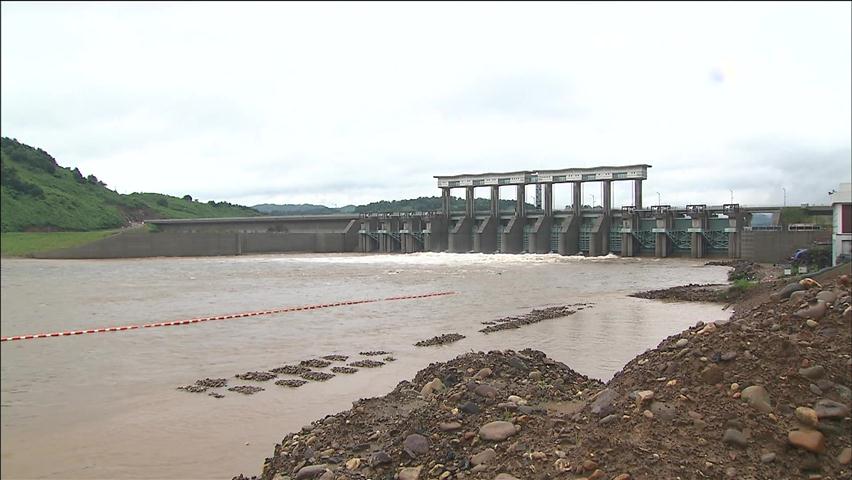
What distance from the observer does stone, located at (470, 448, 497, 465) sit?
16.3 ft

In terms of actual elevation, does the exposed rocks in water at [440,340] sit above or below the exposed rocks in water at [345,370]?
above

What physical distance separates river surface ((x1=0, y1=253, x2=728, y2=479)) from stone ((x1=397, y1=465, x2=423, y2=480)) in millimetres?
2152

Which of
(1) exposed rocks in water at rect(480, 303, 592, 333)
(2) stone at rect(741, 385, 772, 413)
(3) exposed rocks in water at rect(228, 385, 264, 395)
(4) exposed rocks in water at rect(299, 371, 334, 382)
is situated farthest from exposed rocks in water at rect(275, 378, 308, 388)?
(2) stone at rect(741, 385, 772, 413)

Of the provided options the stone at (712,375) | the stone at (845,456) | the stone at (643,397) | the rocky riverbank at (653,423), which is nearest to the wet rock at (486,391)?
the rocky riverbank at (653,423)

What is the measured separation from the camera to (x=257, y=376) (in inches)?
408

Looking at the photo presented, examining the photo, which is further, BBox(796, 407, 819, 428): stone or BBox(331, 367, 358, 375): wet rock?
BBox(331, 367, 358, 375): wet rock

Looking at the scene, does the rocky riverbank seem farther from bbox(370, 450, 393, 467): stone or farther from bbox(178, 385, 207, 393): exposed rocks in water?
bbox(178, 385, 207, 393): exposed rocks in water

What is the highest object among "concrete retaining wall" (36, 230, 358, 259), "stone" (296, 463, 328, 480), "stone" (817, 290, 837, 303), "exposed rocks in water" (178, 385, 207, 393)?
"concrete retaining wall" (36, 230, 358, 259)

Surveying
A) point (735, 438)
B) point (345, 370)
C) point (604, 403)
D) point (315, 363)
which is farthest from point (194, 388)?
point (735, 438)

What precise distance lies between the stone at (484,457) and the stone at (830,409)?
8.64ft

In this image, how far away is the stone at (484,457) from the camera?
16.3ft

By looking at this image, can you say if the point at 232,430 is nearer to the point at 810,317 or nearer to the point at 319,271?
the point at 810,317

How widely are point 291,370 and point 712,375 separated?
7408 mm

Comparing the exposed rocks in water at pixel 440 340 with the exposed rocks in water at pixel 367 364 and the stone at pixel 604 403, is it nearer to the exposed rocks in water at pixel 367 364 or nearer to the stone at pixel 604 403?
the exposed rocks in water at pixel 367 364
